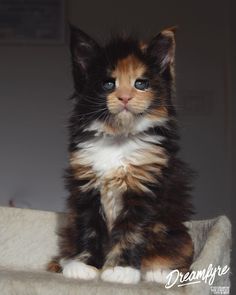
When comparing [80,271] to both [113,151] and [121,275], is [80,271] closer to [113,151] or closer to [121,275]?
[121,275]

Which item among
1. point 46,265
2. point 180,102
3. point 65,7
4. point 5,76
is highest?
point 65,7

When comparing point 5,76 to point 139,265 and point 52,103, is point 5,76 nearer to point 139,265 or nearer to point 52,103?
point 52,103

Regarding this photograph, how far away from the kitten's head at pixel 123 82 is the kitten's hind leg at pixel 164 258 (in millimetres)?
284

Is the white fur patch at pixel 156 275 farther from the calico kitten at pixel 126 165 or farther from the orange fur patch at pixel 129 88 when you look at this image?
the orange fur patch at pixel 129 88

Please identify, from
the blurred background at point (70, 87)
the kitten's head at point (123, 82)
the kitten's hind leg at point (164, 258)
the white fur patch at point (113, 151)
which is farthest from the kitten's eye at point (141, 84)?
the blurred background at point (70, 87)

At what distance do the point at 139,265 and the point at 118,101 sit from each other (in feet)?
1.27

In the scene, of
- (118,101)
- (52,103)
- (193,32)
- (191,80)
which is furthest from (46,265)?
(193,32)

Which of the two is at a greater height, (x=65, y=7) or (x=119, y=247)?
(x=65, y=7)

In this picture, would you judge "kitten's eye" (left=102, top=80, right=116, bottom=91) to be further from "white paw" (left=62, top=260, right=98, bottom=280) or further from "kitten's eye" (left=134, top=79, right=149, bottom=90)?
"white paw" (left=62, top=260, right=98, bottom=280)

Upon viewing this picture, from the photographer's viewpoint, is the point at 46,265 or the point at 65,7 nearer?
the point at 46,265

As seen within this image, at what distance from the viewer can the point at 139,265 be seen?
3.68 ft

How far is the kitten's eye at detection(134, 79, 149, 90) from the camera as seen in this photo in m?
1.17

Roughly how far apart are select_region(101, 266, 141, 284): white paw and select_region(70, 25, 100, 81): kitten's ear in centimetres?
50

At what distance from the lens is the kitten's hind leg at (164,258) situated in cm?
116
